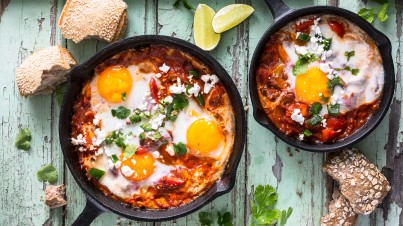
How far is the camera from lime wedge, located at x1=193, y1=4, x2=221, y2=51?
12.5 feet

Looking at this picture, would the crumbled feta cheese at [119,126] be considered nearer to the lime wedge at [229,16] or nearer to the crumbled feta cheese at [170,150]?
the crumbled feta cheese at [170,150]

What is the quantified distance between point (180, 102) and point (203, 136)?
0.70ft

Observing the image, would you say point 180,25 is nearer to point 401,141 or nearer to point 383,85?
point 383,85

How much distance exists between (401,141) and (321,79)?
2.06 ft

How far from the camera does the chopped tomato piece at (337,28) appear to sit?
3714 mm

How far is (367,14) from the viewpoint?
384 cm

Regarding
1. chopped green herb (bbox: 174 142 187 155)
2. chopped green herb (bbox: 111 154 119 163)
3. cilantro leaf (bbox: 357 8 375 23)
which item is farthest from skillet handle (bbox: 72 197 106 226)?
cilantro leaf (bbox: 357 8 375 23)

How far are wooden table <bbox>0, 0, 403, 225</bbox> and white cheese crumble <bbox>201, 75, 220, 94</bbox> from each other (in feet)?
0.77

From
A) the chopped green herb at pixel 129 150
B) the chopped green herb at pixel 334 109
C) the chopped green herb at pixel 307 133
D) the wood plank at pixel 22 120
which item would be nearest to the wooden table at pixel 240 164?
the wood plank at pixel 22 120

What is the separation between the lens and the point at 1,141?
13.1ft

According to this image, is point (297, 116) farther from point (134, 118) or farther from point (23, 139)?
point (23, 139)

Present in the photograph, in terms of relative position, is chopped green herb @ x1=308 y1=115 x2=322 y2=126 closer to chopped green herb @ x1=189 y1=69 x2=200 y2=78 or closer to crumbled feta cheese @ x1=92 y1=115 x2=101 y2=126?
chopped green herb @ x1=189 y1=69 x2=200 y2=78

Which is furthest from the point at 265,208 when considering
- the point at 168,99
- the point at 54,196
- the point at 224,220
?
the point at 54,196

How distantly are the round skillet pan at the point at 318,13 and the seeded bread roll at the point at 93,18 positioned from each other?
0.75 metres
